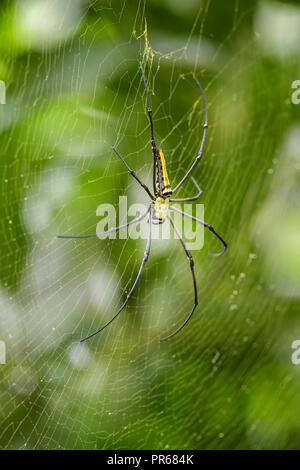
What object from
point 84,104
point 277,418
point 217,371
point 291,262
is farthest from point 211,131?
point 277,418

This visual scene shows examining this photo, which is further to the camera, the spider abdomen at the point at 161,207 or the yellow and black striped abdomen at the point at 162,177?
the spider abdomen at the point at 161,207

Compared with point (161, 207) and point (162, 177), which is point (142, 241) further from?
point (162, 177)

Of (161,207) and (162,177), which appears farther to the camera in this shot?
(161,207)

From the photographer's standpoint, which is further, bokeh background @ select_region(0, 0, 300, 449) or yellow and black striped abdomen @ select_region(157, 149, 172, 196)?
bokeh background @ select_region(0, 0, 300, 449)

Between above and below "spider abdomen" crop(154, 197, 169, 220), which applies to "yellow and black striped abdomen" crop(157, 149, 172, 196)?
above

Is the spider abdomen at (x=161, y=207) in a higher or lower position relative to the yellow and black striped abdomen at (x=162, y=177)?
lower

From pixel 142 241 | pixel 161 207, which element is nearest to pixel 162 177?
pixel 161 207

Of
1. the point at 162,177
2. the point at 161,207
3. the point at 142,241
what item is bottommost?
the point at 142,241

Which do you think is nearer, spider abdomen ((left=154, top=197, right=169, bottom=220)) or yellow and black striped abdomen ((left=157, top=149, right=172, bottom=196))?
yellow and black striped abdomen ((left=157, top=149, right=172, bottom=196))
